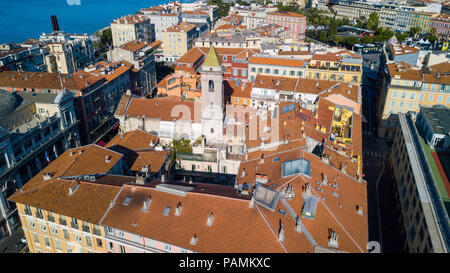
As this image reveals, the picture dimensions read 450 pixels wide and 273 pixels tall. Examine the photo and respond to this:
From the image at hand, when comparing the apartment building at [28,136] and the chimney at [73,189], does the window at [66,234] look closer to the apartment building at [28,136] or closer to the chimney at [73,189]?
the chimney at [73,189]

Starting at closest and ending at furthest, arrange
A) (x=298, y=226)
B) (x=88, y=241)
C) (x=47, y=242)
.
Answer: (x=298, y=226) < (x=88, y=241) < (x=47, y=242)

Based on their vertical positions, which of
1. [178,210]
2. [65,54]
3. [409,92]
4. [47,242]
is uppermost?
[65,54]

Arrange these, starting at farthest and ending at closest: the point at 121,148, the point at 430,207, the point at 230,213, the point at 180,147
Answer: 1. the point at 180,147
2. the point at 121,148
3. the point at 430,207
4. the point at 230,213

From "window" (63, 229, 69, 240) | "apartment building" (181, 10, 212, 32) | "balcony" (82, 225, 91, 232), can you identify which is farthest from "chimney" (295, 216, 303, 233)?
"apartment building" (181, 10, 212, 32)

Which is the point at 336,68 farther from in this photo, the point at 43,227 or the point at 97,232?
the point at 43,227

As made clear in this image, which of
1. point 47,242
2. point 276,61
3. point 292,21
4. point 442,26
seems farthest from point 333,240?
point 442,26

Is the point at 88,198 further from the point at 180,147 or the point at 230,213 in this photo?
the point at 180,147
